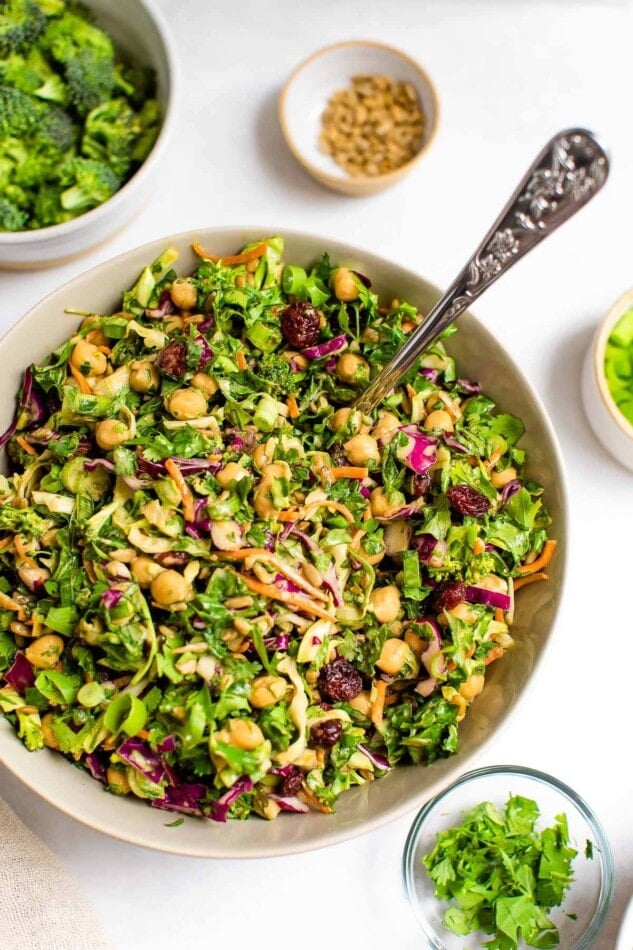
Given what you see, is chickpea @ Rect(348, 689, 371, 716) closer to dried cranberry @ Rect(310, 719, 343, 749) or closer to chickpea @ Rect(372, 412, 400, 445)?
dried cranberry @ Rect(310, 719, 343, 749)

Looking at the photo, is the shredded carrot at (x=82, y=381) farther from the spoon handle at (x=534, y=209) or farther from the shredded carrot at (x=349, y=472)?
the spoon handle at (x=534, y=209)

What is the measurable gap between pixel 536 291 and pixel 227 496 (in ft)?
5.76

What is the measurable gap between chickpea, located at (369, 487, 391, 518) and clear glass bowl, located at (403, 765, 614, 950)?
3.69ft

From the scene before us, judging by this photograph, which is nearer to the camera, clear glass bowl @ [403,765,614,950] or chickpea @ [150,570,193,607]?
chickpea @ [150,570,193,607]

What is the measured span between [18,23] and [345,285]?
175cm

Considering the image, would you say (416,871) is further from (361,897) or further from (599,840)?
(599,840)

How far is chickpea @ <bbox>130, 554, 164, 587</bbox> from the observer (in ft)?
8.60

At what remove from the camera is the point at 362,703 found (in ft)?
9.18

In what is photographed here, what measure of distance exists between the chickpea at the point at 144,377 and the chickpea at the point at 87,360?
11cm

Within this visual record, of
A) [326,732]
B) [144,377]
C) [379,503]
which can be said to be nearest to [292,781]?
[326,732]

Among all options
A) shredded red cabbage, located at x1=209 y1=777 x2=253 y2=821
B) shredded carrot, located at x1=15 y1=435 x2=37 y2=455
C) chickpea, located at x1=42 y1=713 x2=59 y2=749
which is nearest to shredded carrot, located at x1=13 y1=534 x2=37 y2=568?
shredded carrot, located at x1=15 y1=435 x2=37 y2=455

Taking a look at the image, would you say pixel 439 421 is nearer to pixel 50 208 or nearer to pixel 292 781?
pixel 292 781

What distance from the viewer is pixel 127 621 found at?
8.44ft

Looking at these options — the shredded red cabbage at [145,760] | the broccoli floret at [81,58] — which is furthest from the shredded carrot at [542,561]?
the broccoli floret at [81,58]
